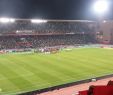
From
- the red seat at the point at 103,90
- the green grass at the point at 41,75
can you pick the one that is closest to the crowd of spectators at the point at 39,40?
the green grass at the point at 41,75

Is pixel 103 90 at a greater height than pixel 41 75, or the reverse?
pixel 103 90

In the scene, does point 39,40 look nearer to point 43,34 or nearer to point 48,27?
point 43,34

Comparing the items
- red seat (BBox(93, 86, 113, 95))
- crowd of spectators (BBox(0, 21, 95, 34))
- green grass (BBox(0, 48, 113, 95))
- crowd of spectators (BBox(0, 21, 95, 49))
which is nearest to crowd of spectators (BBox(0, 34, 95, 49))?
crowd of spectators (BBox(0, 21, 95, 49))

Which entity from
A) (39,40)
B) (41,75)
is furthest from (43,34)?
(41,75)

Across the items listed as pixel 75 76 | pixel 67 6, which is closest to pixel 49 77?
pixel 75 76

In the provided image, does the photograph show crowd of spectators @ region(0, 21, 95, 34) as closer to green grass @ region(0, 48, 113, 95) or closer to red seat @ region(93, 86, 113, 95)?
green grass @ region(0, 48, 113, 95)

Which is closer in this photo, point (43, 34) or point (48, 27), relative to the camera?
point (43, 34)

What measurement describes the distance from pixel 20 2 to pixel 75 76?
1037 centimetres

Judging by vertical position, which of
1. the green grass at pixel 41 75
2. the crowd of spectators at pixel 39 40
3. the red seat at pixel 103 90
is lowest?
the green grass at pixel 41 75

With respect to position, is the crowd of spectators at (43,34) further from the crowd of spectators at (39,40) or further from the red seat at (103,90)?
the red seat at (103,90)

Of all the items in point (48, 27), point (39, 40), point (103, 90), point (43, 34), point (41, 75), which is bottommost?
point (41, 75)

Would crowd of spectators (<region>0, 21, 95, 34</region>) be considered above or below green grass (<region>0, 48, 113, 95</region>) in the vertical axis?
above

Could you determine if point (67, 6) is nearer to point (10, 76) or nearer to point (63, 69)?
point (63, 69)

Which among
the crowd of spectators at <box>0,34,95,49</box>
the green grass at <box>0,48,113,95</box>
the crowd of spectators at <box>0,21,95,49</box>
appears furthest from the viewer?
the crowd of spectators at <box>0,21,95,49</box>
